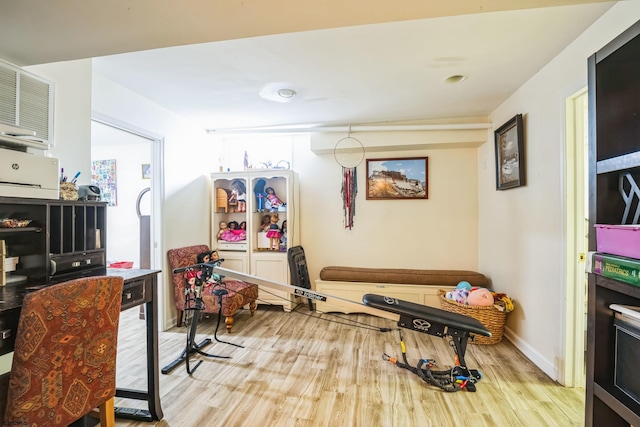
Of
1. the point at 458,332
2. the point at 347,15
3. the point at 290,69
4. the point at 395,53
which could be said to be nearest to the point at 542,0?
the point at 347,15

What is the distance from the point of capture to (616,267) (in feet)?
3.20

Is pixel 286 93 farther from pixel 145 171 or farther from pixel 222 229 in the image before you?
pixel 145 171

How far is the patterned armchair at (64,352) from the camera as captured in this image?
40.8 inches

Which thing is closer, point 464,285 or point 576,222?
point 576,222

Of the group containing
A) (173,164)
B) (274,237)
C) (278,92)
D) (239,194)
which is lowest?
(274,237)

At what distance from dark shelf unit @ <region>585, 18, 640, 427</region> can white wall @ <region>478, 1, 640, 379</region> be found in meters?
0.71

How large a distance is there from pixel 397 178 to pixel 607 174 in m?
2.67

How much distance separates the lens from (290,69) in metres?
2.20

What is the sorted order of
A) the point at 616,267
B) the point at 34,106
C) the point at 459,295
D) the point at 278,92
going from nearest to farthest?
the point at 616,267 < the point at 34,106 < the point at 278,92 < the point at 459,295

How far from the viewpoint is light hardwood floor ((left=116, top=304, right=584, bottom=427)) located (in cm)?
169

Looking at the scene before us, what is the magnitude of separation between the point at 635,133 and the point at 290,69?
2059 mm

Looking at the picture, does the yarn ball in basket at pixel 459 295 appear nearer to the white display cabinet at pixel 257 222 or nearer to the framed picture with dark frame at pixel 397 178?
the framed picture with dark frame at pixel 397 178

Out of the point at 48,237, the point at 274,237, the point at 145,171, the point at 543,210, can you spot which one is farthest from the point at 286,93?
the point at 145,171

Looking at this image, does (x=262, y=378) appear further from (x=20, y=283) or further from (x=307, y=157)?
(x=307, y=157)
